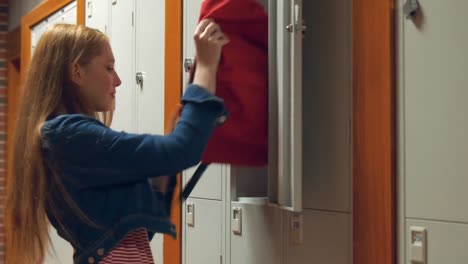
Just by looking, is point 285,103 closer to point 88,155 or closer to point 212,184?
point 88,155

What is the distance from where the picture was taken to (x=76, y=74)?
154 cm

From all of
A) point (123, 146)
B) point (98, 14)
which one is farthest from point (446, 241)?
point (98, 14)

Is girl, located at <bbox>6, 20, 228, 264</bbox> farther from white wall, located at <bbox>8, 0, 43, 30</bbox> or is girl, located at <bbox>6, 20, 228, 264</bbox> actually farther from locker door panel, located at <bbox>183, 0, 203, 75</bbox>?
white wall, located at <bbox>8, 0, 43, 30</bbox>

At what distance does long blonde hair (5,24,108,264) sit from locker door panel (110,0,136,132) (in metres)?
1.45

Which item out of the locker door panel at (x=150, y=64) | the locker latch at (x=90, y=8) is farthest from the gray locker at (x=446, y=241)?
the locker latch at (x=90, y=8)

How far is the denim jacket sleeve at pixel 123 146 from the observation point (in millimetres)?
1354

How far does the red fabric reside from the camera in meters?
1.72

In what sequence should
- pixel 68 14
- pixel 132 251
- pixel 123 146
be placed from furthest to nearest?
1. pixel 68 14
2. pixel 132 251
3. pixel 123 146

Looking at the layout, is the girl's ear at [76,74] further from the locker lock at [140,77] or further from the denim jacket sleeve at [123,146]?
the locker lock at [140,77]

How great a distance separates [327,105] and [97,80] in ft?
2.09

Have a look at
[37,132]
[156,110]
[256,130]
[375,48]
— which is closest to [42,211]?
[37,132]

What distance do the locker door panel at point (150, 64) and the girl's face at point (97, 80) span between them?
1.13 meters

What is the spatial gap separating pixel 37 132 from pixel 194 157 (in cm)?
36

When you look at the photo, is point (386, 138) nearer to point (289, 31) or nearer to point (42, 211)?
point (289, 31)
